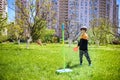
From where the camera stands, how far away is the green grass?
3.25 metres

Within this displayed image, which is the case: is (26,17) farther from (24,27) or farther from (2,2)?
(2,2)

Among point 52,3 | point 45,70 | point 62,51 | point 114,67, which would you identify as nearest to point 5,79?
point 45,70

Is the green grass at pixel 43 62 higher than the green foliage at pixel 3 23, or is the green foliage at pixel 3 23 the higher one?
the green foliage at pixel 3 23

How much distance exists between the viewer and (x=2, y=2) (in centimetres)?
327

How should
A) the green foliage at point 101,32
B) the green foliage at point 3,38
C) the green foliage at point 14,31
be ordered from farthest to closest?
the green foliage at point 101,32
the green foliage at point 3,38
the green foliage at point 14,31

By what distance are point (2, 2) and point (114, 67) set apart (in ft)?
4.68

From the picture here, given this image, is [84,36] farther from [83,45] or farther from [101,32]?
[101,32]

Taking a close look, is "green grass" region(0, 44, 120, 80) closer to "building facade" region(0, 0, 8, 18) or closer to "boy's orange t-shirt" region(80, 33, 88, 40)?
"boy's orange t-shirt" region(80, 33, 88, 40)

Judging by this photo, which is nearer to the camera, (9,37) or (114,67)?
(9,37)

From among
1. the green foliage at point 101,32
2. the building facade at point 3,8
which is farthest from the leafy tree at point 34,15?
the green foliage at point 101,32

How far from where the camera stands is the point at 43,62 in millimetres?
3328

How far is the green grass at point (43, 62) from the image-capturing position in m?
3.25

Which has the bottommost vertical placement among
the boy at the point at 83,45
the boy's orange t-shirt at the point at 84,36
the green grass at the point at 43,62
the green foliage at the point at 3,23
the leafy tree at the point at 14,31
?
the green grass at the point at 43,62

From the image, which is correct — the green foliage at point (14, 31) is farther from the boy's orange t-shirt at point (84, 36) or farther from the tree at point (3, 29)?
Answer: the boy's orange t-shirt at point (84, 36)
